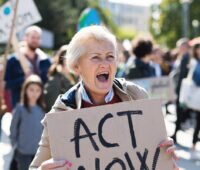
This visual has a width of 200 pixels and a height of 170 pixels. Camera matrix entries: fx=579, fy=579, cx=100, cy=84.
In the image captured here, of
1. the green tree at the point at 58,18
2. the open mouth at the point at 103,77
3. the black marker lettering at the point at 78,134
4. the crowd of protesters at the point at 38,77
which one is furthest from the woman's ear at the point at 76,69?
Answer: the green tree at the point at 58,18

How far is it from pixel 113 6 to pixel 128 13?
9.62 meters

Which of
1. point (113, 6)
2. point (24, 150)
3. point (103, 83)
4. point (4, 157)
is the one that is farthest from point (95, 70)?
point (113, 6)

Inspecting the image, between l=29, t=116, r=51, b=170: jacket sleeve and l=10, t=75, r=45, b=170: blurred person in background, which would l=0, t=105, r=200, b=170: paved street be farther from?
l=29, t=116, r=51, b=170: jacket sleeve

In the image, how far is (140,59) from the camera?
6973mm

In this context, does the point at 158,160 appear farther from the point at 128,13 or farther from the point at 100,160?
the point at 128,13

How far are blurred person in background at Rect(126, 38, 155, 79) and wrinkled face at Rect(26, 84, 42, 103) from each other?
4.97 ft

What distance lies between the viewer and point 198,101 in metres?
7.91

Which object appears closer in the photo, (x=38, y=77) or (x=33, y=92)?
(x=33, y=92)

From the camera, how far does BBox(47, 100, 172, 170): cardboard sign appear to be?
2.40m

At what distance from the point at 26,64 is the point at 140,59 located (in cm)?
137

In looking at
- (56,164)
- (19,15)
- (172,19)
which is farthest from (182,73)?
(172,19)

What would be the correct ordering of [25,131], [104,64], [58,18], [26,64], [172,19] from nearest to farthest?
[104,64], [25,131], [26,64], [58,18], [172,19]

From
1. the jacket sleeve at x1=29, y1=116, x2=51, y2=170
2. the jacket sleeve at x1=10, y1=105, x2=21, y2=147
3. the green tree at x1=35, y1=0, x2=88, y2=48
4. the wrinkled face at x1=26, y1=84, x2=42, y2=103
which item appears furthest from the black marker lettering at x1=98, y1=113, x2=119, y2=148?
the green tree at x1=35, y1=0, x2=88, y2=48

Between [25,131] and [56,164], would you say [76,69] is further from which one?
[25,131]
